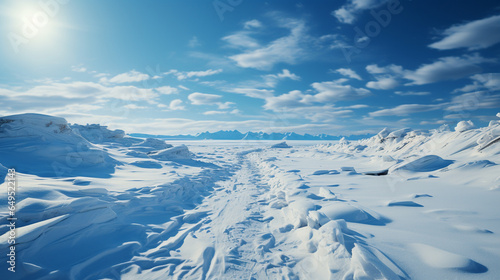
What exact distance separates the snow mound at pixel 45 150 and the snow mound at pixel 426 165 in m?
14.6

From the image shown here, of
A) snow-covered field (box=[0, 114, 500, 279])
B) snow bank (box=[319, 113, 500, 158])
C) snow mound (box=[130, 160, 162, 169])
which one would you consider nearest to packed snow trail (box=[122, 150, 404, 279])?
snow-covered field (box=[0, 114, 500, 279])

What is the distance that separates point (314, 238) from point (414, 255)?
1600mm

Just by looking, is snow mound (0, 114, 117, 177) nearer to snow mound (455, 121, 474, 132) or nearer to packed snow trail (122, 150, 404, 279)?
packed snow trail (122, 150, 404, 279)

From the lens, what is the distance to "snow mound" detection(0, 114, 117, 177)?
8484 mm

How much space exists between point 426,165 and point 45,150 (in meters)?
18.6

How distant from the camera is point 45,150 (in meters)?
9.73

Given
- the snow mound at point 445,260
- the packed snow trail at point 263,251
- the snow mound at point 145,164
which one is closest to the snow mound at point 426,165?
the packed snow trail at point 263,251

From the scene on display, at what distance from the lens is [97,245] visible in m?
4.20

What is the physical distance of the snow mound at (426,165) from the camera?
9945 mm

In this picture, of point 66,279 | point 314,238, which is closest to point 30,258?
point 66,279

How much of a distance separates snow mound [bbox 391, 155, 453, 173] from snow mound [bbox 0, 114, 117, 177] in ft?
48.0

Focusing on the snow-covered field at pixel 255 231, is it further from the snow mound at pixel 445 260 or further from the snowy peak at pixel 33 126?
the snowy peak at pixel 33 126

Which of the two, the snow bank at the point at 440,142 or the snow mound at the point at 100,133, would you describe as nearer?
the snow bank at the point at 440,142

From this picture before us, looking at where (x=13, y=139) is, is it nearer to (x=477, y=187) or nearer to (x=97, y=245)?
(x=97, y=245)
